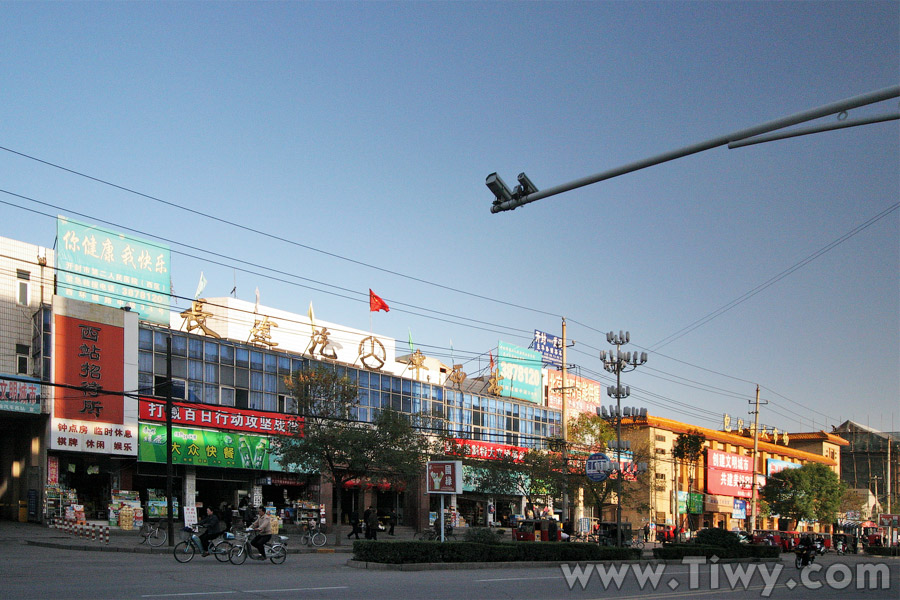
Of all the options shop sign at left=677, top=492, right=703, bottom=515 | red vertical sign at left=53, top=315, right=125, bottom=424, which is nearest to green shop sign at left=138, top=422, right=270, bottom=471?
red vertical sign at left=53, top=315, right=125, bottom=424

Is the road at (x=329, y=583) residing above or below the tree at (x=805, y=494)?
above

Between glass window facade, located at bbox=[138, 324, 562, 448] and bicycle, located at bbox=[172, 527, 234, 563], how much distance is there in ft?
→ 54.3

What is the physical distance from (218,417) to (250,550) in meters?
27.0

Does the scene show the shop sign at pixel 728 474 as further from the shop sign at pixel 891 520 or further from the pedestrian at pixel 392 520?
the pedestrian at pixel 392 520

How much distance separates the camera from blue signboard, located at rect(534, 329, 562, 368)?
8031 cm

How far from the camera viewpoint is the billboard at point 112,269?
156ft

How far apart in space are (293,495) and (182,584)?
41169 millimetres

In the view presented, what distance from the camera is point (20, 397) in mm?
→ 42406

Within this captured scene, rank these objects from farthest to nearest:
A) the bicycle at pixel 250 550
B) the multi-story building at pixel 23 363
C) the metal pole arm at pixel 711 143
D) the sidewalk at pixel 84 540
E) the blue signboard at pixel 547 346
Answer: the blue signboard at pixel 547 346, the multi-story building at pixel 23 363, the sidewalk at pixel 84 540, the bicycle at pixel 250 550, the metal pole arm at pixel 711 143

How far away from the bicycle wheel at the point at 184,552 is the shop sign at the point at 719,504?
75558 millimetres

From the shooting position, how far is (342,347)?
6506cm

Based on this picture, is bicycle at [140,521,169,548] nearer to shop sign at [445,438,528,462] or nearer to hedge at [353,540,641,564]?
hedge at [353,540,641,564]

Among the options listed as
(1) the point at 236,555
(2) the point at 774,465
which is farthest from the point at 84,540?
(2) the point at 774,465
